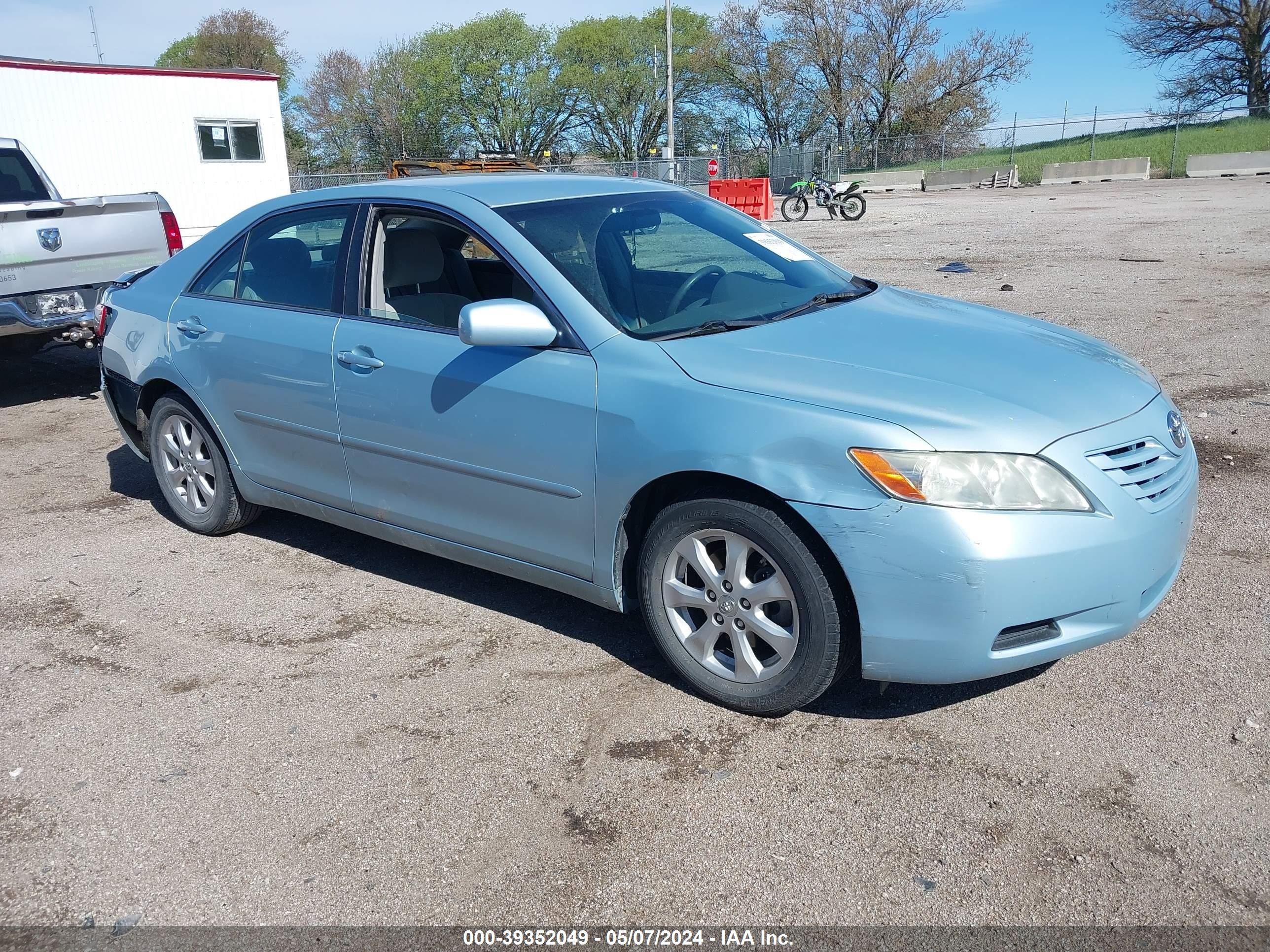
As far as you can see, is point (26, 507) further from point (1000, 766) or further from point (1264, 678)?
point (1264, 678)

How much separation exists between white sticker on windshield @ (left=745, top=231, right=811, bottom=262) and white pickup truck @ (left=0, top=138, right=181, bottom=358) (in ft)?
18.5

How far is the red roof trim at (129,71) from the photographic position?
2234 cm

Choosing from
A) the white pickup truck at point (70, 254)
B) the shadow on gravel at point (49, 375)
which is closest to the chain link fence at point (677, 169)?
the shadow on gravel at point (49, 375)

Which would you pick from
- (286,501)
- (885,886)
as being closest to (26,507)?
(286,501)

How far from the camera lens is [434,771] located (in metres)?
3.25

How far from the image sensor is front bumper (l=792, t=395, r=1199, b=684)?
115 inches

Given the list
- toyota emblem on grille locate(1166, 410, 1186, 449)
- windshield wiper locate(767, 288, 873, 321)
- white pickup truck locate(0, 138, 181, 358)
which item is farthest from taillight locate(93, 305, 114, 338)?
toyota emblem on grille locate(1166, 410, 1186, 449)

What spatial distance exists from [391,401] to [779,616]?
5.74ft

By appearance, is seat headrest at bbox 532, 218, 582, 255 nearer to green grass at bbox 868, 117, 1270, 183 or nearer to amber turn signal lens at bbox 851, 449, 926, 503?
amber turn signal lens at bbox 851, 449, 926, 503

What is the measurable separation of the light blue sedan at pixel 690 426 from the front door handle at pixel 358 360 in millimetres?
16

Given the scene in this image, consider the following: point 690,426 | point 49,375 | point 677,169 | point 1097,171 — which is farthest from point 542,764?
point 1097,171

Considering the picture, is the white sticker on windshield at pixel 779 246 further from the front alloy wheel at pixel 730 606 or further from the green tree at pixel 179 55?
the green tree at pixel 179 55

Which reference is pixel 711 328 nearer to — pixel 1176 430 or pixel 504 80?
pixel 1176 430

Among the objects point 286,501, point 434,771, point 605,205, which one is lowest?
point 434,771
